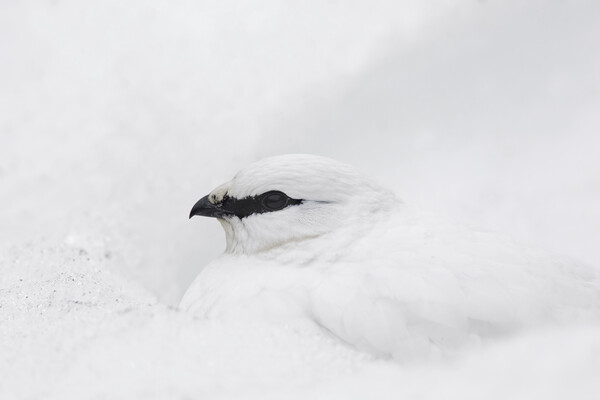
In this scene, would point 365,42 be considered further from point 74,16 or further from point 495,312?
point 495,312

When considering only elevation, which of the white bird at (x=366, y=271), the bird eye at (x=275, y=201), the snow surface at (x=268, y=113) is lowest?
the white bird at (x=366, y=271)

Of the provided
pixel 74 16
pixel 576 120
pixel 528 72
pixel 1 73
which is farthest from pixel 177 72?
pixel 576 120

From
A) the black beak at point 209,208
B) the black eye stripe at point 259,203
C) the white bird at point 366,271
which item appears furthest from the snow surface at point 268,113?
the white bird at point 366,271

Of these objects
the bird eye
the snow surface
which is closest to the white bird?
the bird eye

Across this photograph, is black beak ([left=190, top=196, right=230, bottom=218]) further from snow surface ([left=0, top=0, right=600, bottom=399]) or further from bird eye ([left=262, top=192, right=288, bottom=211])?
snow surface ([left=0, top=0, right=600, bottom=399])

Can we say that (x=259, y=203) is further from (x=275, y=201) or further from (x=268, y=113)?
(x=268, y=113)

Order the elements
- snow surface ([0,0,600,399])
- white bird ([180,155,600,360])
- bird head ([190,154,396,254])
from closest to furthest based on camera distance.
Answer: white bird ([180,155,600,360]) → bird head ([190,154,396,254]) → snow surface ([0,0,600,399])

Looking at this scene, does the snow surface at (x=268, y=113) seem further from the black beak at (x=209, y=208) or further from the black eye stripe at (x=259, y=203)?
the black eye stripe at (x=259, y=203)
